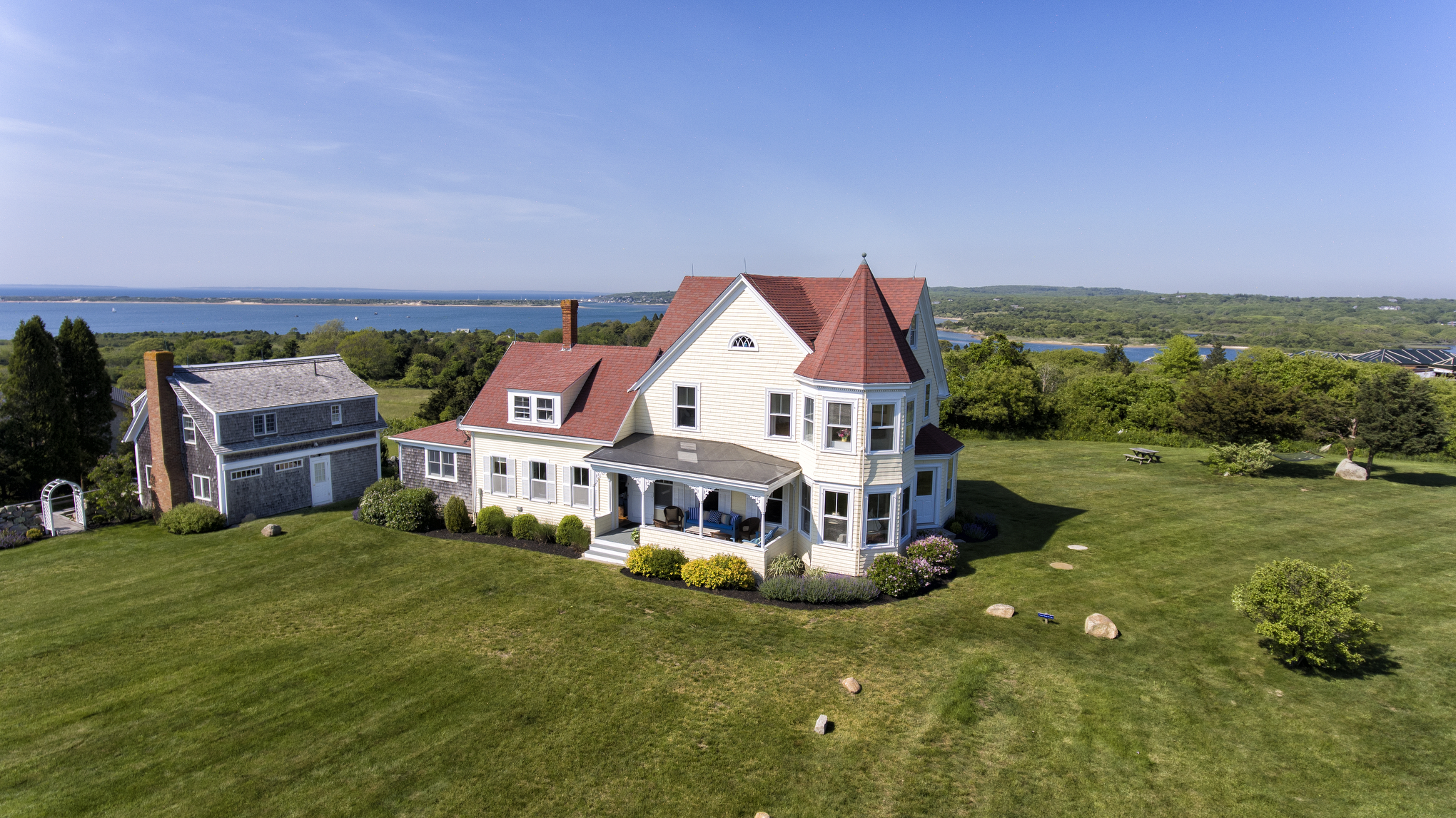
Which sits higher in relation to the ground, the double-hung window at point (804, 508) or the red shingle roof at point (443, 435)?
the red shingle roof at point (443, 435)

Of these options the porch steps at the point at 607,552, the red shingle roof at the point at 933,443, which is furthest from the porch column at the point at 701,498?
the red shingle roof at the point at 933,443

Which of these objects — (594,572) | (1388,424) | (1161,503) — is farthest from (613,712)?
(1388,424)

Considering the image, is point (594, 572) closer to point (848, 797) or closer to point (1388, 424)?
point (848, 797)

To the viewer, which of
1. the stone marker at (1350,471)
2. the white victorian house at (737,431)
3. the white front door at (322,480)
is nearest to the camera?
the white victorian house at (737,431)

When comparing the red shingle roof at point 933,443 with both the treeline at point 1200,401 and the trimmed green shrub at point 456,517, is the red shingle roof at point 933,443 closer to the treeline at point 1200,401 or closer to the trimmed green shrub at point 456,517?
the trimmed green shrub at point 456,517

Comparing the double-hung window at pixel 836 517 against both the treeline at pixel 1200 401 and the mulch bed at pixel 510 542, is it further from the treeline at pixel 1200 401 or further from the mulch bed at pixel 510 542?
the treeline at pixel 1200 401

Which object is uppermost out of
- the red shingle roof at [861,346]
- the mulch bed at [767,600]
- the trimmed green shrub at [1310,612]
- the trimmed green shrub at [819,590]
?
the red shingle roof at [861,346]

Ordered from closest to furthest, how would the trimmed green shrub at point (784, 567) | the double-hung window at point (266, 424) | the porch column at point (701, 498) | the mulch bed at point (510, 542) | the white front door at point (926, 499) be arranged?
1. the trimmed green shrub at point (784, 567)
2. the porch column at point (701, 498)
3. the mulch bed at point (510, 542)
4. the white front door at point (926, 499)
5. the double-hung window at point (266, 424)

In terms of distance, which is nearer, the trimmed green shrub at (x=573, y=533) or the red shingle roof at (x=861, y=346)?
the red shingle roof at (x=861, y=346)
